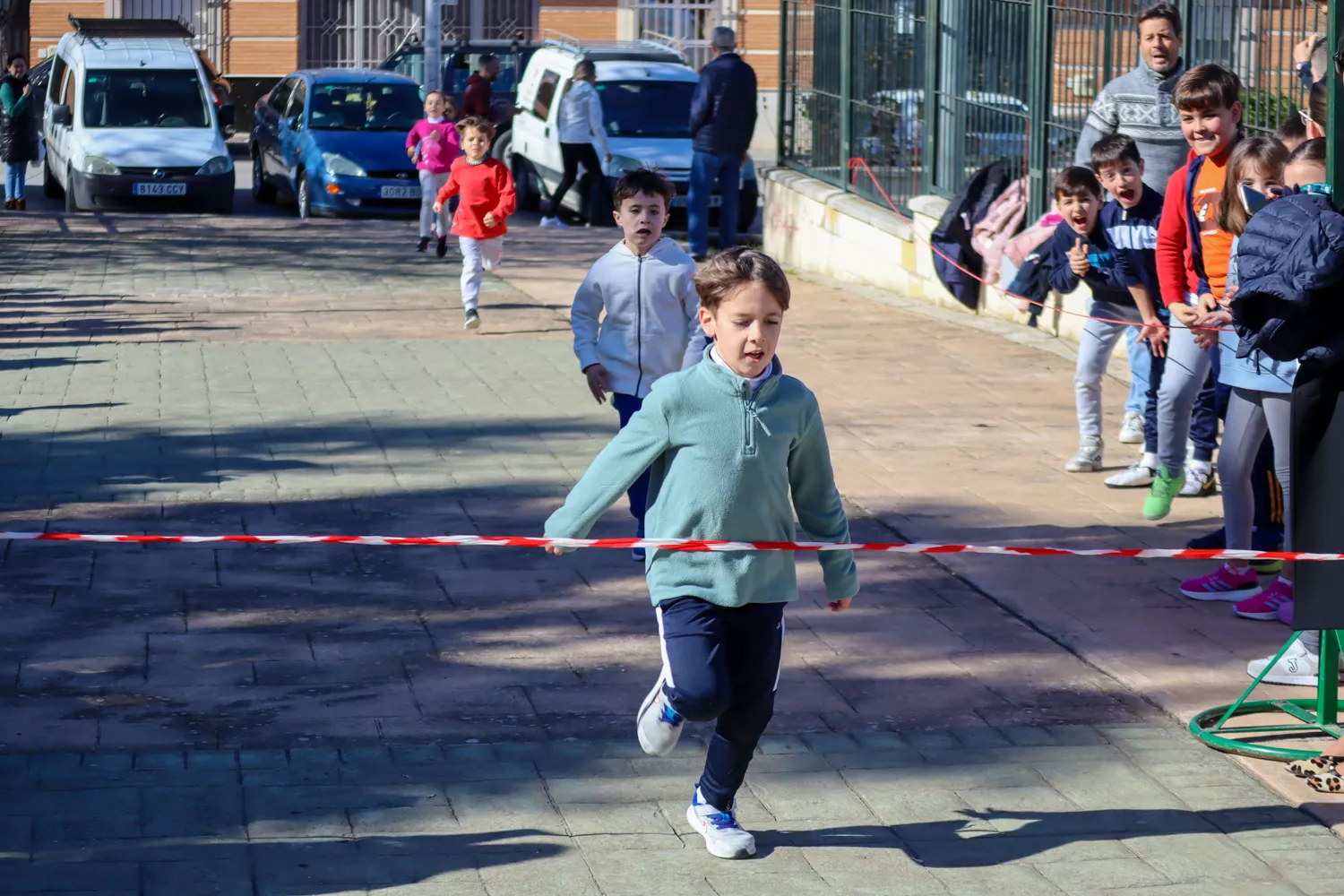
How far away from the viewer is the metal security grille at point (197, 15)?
40281 mm

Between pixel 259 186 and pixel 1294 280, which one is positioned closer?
pixel 1294 280

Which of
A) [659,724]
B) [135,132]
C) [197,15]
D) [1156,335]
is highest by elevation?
[197,15]

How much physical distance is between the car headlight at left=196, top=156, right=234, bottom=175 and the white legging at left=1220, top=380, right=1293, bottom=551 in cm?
1688

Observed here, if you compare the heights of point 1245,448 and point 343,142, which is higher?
point 343,142

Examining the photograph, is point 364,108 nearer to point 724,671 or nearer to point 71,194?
point 71,194

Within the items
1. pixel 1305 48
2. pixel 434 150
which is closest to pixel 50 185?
pixel 434 150

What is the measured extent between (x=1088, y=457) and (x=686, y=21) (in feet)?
113

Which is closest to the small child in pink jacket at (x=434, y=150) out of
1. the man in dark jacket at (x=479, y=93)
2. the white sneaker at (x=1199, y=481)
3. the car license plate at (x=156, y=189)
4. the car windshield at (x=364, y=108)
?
the car windshield at (x=364, y=108)

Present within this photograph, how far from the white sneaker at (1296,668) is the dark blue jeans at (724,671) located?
6.93ft

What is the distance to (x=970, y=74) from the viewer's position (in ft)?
48.7

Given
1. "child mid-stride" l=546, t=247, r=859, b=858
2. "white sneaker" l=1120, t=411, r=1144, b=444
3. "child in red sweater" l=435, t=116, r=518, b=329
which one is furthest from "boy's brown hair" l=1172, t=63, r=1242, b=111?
"child in red sweater" l=435, t=116, r=518, b=329

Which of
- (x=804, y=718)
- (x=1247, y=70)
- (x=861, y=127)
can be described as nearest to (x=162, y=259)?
(x=861, y=127)

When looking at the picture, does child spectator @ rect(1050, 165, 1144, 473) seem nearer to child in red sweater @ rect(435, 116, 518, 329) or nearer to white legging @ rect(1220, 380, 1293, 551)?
white legging @ rect(1220, 380, 1293, 551)

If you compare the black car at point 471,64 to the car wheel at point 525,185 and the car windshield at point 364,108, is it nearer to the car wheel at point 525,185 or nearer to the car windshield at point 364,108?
the car wheel at point 525,185
